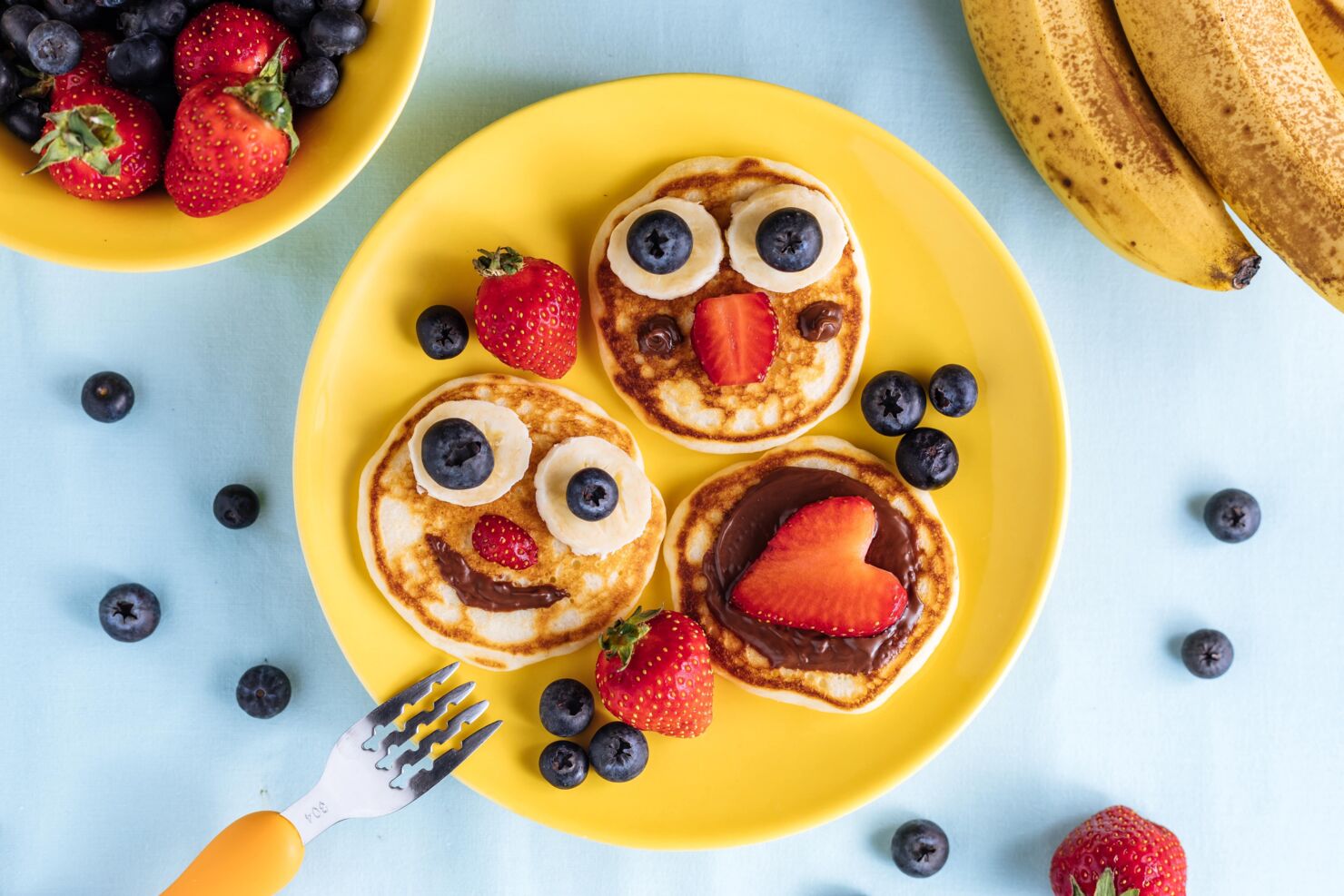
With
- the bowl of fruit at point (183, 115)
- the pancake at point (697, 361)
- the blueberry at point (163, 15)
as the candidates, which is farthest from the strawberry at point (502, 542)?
the blueberry at point (163, 15)

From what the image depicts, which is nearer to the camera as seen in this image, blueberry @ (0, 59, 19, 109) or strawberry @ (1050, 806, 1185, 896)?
blueberry @ (0, 59, 19, 109)

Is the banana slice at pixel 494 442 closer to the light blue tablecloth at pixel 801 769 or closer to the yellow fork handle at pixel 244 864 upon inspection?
the light blue tablecloth at pixel 801 769

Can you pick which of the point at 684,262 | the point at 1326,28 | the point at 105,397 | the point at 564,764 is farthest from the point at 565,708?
the point at 1326,28

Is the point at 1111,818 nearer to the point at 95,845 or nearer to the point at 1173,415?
the point at 1173,415

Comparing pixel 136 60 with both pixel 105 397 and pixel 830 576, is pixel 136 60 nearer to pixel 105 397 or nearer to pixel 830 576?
pixel 105 397

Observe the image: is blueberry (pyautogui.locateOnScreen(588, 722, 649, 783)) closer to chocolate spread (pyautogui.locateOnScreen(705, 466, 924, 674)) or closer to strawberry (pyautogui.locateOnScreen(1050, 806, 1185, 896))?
chocolate spread (pyautogui.locateOnScreen(705, 466, 924, 674))

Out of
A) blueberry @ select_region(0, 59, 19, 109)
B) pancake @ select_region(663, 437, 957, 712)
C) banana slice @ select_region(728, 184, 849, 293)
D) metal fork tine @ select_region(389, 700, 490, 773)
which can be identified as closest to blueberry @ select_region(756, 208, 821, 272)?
banana slice @ select_region(728, 184, 849, 293)
